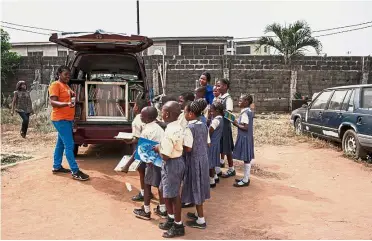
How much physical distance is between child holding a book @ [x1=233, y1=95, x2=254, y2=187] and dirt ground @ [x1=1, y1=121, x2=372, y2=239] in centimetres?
44

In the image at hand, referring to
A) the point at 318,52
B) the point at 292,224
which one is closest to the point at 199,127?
the point at 292,224

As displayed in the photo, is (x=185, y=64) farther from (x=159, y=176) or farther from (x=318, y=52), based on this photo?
(x=159, y=176)

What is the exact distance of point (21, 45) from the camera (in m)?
23.0

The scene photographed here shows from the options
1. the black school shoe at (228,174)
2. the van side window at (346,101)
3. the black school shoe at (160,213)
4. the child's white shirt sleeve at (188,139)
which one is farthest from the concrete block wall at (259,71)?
the child's white shirt sleeve at (188,139)

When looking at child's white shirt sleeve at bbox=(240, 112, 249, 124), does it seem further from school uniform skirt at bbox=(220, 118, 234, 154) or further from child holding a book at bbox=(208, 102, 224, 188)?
school uniform skirt at bbox=(220, 118, 234, 154)

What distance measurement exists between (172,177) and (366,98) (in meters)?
5.11

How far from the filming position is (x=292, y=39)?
1562cm

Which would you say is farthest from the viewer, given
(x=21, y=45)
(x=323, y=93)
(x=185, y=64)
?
(x=21, y=45)

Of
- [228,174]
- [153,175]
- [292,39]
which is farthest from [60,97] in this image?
[292,39]

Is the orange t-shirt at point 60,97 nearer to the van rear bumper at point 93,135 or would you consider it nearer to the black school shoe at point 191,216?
the van rear bumper at point 93,135

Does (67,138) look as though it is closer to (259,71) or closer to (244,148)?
(244,148)

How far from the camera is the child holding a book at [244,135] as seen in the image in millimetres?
4871

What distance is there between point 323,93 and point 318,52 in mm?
8469

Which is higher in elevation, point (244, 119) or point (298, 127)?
point (244, 119)
